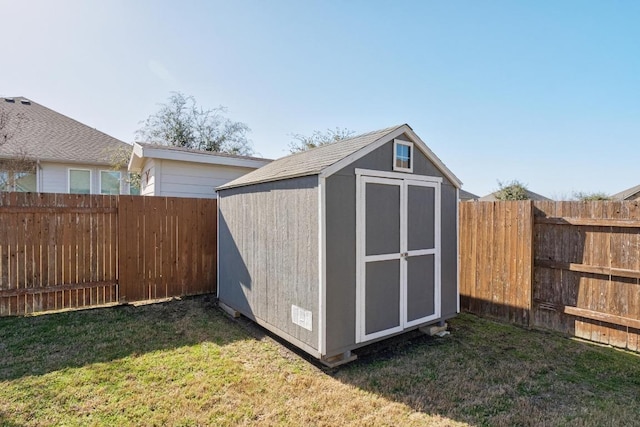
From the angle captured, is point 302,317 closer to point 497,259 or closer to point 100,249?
point 497,259

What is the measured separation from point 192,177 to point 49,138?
814cm

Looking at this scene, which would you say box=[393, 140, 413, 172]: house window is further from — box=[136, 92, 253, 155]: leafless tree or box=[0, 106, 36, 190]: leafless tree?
box=[136, 92, 253, 155]: leafless tree

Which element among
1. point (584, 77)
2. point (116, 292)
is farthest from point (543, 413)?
point (584, 77)

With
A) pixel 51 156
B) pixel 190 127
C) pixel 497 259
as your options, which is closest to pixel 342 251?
pixel 497 259

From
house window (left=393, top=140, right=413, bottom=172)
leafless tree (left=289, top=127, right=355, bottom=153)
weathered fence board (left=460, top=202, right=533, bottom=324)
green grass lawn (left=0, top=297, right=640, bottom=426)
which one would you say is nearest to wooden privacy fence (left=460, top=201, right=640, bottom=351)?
weathered fence board (left=460, top=202, right=533, bottom=324)

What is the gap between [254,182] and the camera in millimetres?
4371

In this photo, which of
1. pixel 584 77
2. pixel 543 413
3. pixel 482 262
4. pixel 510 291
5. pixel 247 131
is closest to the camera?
pixel 543 413

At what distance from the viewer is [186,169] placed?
24.1 ft

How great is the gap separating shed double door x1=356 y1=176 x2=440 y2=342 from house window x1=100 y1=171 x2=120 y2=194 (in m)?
11.5

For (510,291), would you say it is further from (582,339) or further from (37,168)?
(37,168)

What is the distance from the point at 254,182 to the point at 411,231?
2184mm

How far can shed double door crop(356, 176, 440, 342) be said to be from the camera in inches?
140

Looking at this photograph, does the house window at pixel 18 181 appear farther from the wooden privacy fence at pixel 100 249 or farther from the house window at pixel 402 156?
the house window at pixel 402 156

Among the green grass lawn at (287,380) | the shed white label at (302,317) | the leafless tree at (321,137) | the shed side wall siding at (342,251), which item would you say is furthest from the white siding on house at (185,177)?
the leafless tree at (321,137)
